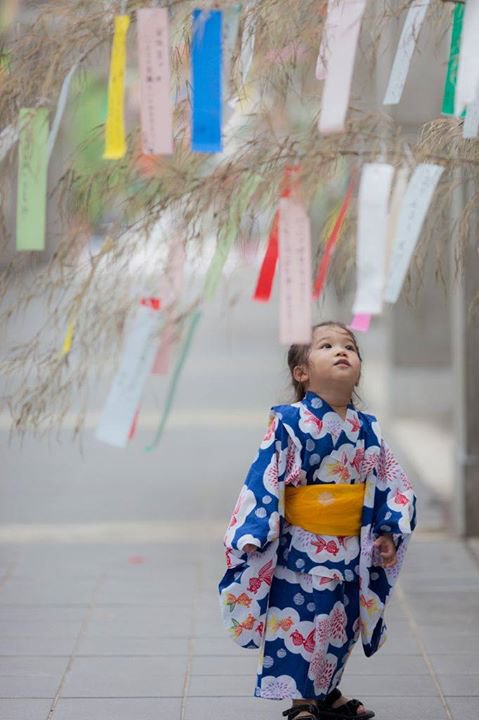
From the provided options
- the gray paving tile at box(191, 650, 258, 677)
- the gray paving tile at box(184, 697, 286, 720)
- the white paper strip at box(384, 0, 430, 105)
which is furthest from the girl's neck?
the gray paving tile at box(191, 650, 258, 677)

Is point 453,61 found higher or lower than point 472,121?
higher

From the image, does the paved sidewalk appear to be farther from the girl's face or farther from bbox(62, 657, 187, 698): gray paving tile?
the girl's face

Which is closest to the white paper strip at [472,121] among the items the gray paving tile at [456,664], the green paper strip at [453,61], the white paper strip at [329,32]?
the green paper strip at [453,61]

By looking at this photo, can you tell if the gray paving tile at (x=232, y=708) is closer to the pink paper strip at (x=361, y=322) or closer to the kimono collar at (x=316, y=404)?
the kimono collar at (x=316, y=404)

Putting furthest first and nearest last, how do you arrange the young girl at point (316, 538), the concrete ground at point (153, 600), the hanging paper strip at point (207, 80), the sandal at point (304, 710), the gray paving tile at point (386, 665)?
1. the gray paving tile at point (386, 665)
2. the concrete ground at point (153, 600)
3. the sandal at point (304, 710)
4. the young girl at point (316, 538)
5. the hanging paper strip at point (207, 80)

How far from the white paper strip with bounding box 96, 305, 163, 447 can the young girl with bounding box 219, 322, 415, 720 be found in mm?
772

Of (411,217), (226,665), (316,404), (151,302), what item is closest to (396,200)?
(411,217)

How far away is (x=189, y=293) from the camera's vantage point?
19.0ft

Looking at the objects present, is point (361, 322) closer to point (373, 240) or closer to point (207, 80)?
point (373, 240)

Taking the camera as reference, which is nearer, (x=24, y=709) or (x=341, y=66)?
(x=341, y=66)

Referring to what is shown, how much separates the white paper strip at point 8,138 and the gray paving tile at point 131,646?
2148 mm

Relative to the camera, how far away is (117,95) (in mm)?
4383

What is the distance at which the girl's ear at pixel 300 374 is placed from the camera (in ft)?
14.9

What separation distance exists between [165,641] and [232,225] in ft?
6.58
